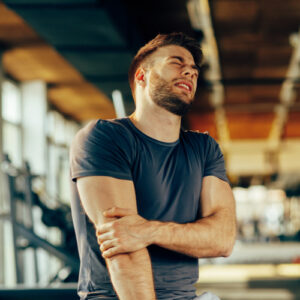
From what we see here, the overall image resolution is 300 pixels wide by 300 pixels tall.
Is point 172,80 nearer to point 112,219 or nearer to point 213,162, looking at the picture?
point 213,162

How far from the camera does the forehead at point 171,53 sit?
1.37 metres

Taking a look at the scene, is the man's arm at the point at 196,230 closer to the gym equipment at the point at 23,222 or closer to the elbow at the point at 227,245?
the elbow at the point at 227,245

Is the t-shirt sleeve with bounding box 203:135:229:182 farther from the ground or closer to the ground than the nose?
closer to the ground

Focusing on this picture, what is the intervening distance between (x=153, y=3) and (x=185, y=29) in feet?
3.09

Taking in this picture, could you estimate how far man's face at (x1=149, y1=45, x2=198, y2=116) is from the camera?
1336 mm

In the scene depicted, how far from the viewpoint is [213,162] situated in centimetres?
142

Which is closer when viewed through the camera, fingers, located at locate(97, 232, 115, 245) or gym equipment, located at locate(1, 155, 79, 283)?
fingers, located at locate(97, 232, 115, 245)

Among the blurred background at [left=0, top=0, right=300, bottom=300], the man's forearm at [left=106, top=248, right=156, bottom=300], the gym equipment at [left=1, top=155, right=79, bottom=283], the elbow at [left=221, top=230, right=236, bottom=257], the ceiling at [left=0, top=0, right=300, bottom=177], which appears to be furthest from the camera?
the ceiling at [left=0, top=0, right=300, bottom=177]

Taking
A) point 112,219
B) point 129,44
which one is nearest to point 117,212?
point 112,219

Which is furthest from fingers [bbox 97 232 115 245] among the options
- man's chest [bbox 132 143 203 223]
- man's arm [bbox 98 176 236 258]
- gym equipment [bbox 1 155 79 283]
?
gym equipment [bbox 1 155 79 283]

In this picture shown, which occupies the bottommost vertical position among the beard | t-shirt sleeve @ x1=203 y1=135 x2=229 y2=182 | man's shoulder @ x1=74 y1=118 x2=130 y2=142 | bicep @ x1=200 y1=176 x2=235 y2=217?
bicep @ x1=200 y1=176 x2=235 y2=217

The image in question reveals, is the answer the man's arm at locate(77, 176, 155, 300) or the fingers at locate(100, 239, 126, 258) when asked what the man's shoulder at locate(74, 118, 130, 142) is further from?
the fingers at locate(100, 239, 126, 258)

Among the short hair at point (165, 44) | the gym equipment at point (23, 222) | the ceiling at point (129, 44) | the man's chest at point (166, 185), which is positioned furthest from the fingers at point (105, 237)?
the ceiling at point (129, 44)

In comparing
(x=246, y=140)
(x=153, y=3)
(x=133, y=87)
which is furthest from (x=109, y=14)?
(x=246, y=140)
